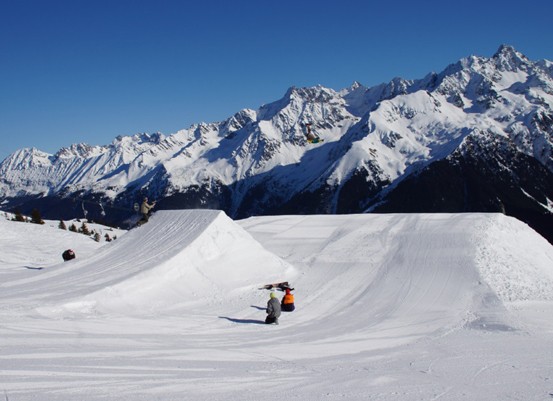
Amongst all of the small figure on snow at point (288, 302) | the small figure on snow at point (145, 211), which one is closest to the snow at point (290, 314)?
the small figure on snow at point (288, 302)

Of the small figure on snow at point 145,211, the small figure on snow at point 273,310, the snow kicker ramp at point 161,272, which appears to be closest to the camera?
the small figure on snow at point 273,310

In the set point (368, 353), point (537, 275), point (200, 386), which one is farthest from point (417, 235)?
point (200, 386)

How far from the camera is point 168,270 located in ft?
64.7

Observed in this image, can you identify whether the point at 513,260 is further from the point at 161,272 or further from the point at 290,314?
the point at 161,272

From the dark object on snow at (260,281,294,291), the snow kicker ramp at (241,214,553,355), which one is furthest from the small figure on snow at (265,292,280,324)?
the dark object on snow at (260,281,294,291)

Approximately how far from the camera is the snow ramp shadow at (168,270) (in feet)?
54.5

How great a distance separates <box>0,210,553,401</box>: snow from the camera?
8789 mm

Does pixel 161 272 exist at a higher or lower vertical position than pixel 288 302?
higher

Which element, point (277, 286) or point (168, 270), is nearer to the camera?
point (168, 270)

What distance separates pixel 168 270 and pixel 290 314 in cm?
501

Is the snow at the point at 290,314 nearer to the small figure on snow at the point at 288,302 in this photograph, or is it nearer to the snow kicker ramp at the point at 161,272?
the snow kicker ramp at the point at 161,272

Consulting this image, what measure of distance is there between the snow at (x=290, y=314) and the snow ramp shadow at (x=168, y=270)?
0.07m

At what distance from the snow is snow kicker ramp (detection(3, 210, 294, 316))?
0.08m

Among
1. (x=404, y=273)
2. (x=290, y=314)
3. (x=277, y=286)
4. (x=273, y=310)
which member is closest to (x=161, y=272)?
(x=277, y=286)
